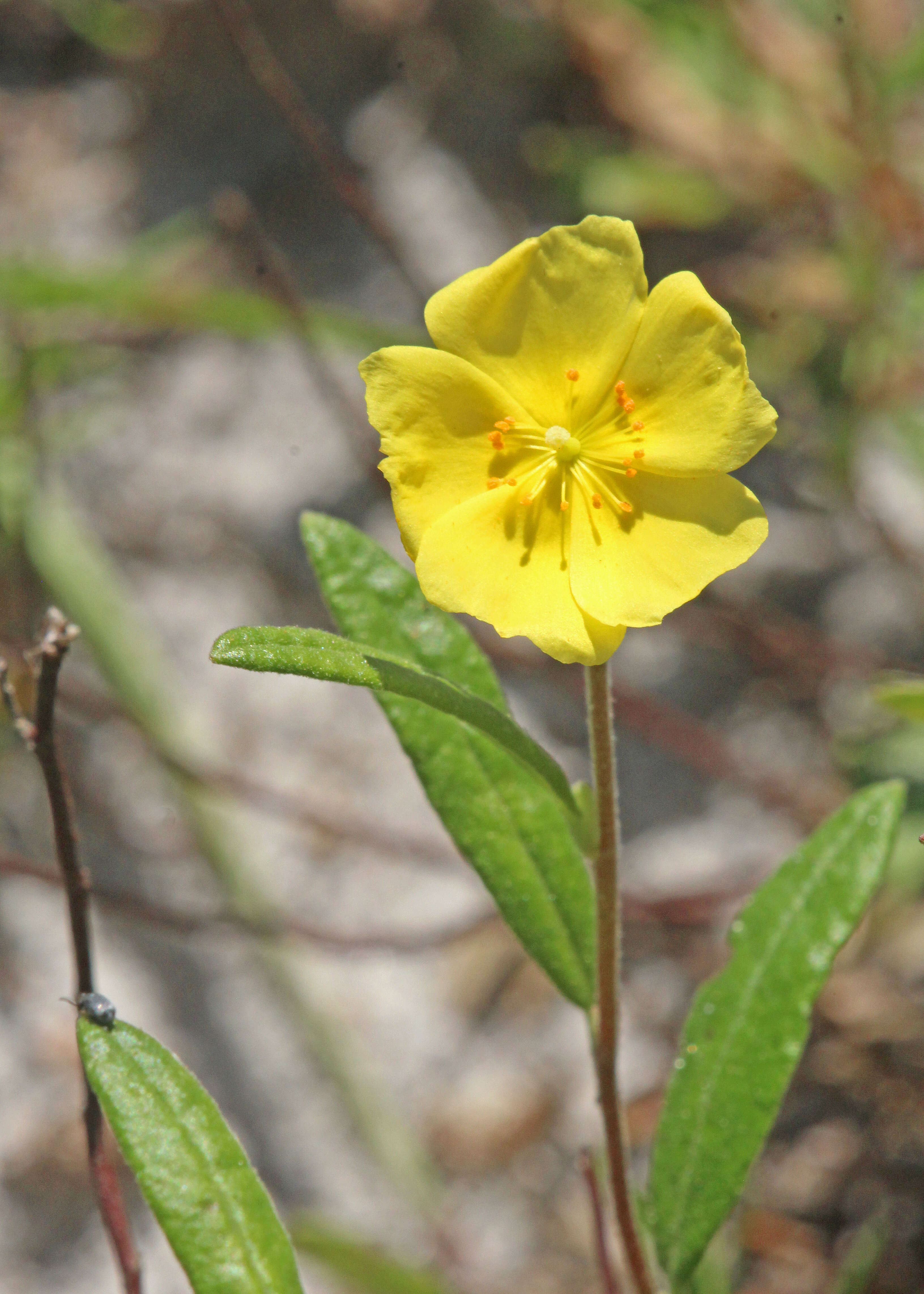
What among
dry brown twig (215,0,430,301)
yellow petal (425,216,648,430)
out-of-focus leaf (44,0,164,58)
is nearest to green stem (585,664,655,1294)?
yellow petal (425,216,648,430)

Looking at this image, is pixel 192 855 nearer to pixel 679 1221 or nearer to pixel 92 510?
pixel 92 510

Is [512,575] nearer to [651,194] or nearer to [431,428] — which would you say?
[431,428]

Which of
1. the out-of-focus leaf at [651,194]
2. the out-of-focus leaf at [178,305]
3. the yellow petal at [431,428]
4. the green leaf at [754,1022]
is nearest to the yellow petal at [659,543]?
the yellow petal at [431,428]

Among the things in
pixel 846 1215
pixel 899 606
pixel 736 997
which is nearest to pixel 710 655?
pixel 899 606

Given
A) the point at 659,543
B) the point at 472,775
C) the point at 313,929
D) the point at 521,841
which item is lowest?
the point at 313,929

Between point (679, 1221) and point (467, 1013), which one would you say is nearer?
point (679, 1221)

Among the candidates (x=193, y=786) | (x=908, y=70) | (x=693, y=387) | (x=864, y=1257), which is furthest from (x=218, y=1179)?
(x=908, y=70)
